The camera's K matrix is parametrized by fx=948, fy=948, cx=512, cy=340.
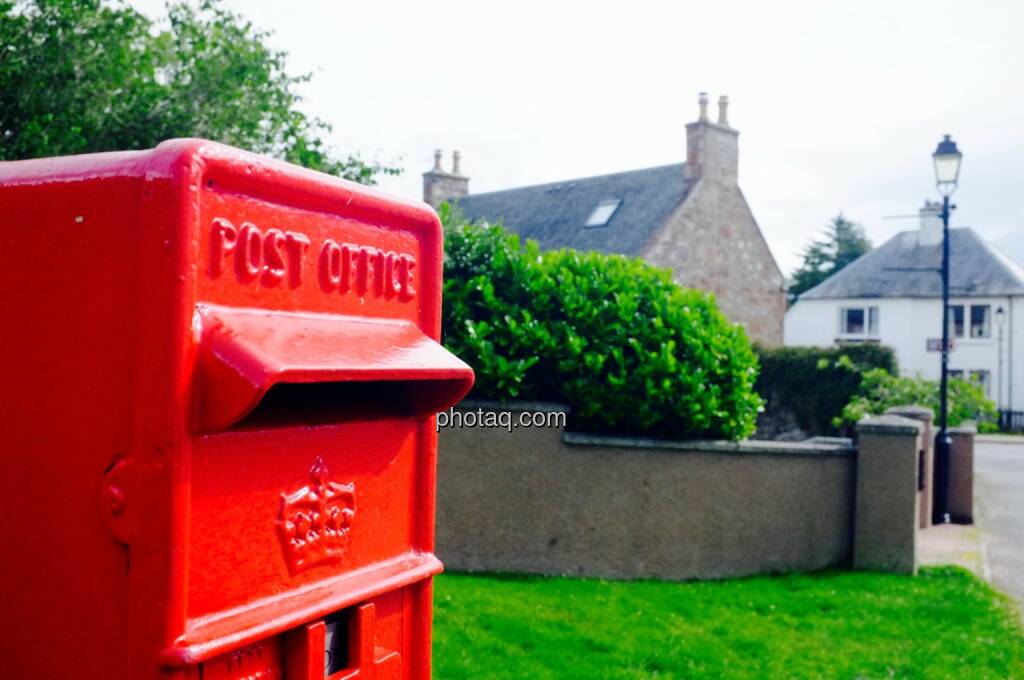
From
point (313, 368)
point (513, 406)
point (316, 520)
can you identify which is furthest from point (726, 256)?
point (313, 368)

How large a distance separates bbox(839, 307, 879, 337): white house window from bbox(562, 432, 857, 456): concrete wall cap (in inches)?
1393

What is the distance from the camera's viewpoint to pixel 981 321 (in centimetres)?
3841

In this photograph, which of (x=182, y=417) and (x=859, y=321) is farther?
(x=859, y=321)

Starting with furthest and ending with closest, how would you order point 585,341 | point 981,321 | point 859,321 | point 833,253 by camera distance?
point 833,253, point 859,321, point 981,321, point 585,341

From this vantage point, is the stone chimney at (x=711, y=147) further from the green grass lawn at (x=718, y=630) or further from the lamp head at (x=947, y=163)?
the green grass lawn at (x=718, y=630)

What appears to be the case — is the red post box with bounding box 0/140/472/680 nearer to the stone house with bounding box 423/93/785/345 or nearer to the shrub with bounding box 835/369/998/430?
the shrub with bounding box 835/369/998/430

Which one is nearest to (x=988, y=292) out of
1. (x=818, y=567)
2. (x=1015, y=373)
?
(x=1015, y=373)

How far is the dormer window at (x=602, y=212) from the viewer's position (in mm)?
28781

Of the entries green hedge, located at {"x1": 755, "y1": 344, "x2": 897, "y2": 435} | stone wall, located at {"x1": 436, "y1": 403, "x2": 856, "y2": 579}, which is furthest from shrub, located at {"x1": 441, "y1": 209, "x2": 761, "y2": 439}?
green hedge, located at {"x1": 755, "y1": 344, "x2": 897, "y2": 435}

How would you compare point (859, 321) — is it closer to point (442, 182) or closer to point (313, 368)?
point (442, 182)

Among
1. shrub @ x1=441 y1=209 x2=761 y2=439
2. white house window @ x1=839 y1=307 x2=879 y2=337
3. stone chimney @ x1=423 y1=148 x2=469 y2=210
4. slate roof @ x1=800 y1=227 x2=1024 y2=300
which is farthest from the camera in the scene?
white house window @ x1=839 y1=307 x2=879 y2=337

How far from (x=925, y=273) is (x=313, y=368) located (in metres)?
41.8

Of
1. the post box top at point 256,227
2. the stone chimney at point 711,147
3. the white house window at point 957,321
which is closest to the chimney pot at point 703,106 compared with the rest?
the stone chimney at point 711,147

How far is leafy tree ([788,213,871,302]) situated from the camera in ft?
203
